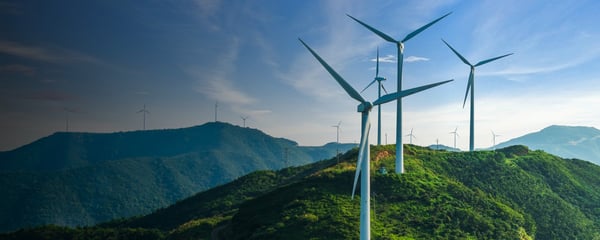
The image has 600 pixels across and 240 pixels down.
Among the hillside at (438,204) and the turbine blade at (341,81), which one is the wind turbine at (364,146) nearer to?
the turbine blade at (341,81)

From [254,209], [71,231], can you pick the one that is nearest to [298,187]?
[254,209]

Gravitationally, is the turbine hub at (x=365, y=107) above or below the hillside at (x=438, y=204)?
above

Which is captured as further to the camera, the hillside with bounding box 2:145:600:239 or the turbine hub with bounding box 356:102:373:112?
the hillside with bounding box 2:145:600:239

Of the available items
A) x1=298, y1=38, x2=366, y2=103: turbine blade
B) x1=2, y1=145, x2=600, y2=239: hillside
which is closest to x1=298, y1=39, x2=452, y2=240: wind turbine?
x1=298, y1=38, x2=366, y2=103: turbine blade

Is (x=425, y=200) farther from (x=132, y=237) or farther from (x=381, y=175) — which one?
(x=132, y=237)

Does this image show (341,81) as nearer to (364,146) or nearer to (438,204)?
(364,146)

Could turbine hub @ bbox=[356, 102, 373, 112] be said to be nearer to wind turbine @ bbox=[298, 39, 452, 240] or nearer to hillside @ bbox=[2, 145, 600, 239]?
wind turbine @ bbox=[298, 39, 452, 240]

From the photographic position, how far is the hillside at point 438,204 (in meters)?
87.4

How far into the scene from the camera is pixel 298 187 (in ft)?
348

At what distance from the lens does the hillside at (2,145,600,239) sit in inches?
3440

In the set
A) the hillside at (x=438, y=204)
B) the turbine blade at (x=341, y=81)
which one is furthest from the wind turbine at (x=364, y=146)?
the hillside at (x=438, y=204)

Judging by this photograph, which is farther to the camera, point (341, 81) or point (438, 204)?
point (438, 204)

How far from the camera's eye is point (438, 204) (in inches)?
3915

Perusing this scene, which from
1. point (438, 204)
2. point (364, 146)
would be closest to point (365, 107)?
point (364, 146)
